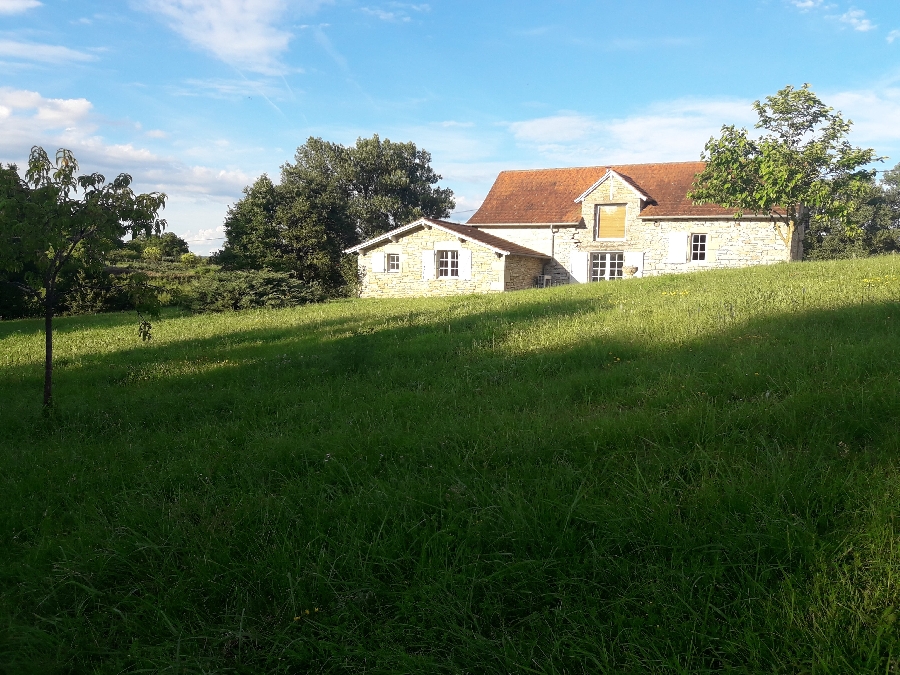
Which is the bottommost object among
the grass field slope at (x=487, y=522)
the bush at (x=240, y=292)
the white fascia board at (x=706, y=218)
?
the grass field slope at (x=487, y=522)

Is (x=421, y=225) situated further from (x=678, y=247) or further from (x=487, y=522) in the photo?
(x=487, y=522)

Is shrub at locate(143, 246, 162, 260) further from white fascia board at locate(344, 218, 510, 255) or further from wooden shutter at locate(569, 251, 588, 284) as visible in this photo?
wooden shutter at locate(569, 251, 588, 284)

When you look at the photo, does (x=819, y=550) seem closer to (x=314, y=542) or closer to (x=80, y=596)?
(x=314, y=542)

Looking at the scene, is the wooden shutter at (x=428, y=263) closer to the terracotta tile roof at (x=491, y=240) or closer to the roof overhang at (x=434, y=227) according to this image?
the roof overhang at (x=434, y=227)

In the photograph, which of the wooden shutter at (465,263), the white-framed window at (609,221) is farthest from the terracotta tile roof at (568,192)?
the wooden shutter at (465,263)

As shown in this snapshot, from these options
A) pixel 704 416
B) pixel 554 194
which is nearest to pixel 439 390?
pixel 704 416

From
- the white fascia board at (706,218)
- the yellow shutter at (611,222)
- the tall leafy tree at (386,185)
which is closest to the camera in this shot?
the white fascia board at (706,218)

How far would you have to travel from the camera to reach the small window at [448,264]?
25.9m

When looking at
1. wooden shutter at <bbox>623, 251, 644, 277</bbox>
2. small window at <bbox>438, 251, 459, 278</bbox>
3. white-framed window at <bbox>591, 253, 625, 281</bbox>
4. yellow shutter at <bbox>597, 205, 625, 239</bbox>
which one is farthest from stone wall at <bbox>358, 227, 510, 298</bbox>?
wooden shutter at <bbox>623, 251, 644, 277</bbox>

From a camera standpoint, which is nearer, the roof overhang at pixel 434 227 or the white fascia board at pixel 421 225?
the roof overhang at pixel 434 227

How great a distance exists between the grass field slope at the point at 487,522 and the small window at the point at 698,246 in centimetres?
2035

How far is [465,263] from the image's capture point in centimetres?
2525

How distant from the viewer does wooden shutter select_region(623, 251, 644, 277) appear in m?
26.1

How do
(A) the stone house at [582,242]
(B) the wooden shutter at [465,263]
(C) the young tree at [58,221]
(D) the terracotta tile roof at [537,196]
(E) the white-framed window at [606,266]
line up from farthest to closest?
(D) the terracotta tile roof at [537,196], (E) the white-framed window at [606,266], (B) the wooden shutter at [465,263], (A) the stone house at [582,242], (C) the young tree at [58,221]
